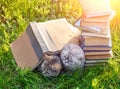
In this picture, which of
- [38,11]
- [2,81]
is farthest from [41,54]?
[38,11]

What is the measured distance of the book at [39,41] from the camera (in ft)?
11.6

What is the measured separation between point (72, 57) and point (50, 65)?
20cm

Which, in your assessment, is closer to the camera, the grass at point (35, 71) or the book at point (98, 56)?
the grass at point (35, 71)

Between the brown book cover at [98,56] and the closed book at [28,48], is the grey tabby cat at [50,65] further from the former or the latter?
the brown book cover at [98,56]

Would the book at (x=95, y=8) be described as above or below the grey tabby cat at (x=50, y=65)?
above

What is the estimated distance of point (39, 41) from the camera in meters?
3.57

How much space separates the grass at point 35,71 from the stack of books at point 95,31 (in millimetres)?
104

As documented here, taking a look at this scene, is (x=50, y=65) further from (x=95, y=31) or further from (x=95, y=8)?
(x=95, y=8)

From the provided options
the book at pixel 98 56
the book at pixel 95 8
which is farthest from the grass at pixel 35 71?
the book at pixel 95 8

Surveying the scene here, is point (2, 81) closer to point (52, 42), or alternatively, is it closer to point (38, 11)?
point (52, 42)

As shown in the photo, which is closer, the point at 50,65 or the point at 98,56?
the point at 50,65

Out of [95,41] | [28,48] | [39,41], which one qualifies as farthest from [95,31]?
[28,48]

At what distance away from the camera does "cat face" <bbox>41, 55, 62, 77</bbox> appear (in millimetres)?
3469

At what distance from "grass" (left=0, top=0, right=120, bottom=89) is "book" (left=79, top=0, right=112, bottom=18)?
0.45 metres
